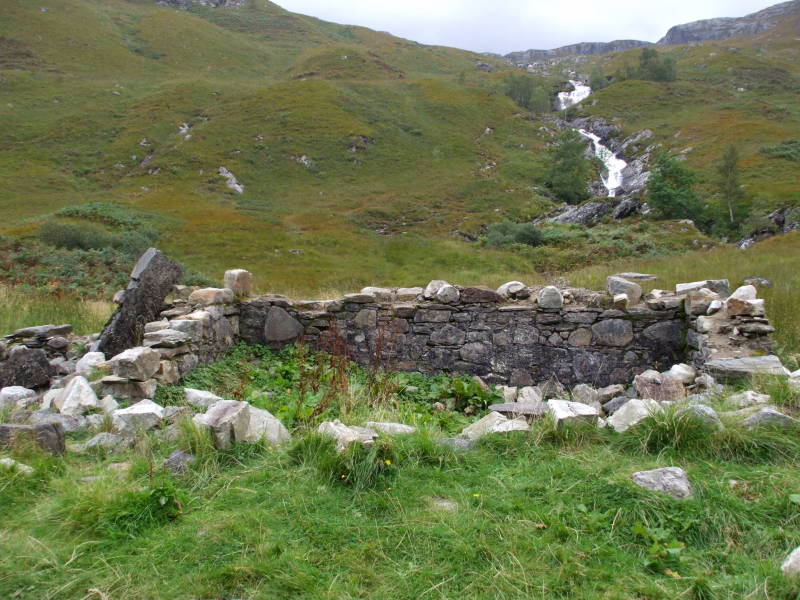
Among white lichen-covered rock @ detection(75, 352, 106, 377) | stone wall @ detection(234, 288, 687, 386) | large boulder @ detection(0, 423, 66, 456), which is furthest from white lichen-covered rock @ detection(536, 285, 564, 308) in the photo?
large boulder @ detection(0, 423, 66, 456)

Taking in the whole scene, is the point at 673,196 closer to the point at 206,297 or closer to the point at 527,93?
the point at 206,297

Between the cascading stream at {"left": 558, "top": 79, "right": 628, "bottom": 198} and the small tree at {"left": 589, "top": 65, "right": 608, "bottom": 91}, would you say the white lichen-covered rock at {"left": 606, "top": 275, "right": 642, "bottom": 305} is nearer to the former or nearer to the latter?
the cascading stream at {"left": 558, "top": 79, "right": 628, "bottom": 198}

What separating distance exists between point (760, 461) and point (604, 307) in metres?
4.23

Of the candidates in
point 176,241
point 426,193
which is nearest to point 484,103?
point 426,193

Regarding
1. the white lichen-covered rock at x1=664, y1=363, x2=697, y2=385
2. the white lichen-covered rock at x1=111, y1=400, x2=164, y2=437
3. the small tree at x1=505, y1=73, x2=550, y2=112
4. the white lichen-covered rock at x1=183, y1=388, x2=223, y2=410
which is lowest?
the white lichen-covered rock at x1=183, y1=388, x2=223, y2=410

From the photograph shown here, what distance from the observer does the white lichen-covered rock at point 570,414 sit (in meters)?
3.78

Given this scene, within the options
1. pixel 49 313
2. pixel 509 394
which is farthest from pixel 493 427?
pixel 49 313

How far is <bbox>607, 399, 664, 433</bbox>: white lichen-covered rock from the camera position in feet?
12.2

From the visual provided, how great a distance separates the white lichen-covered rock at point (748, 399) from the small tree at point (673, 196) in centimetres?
3139

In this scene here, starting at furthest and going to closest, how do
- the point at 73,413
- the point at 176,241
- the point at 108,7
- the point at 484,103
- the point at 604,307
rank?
Answer: the point at 108,7
the point at 484,103
the point at 176,241
the point at 604,307
the point at 73,413

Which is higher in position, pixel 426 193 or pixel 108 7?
pixel 108 7

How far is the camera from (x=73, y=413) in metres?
4.62

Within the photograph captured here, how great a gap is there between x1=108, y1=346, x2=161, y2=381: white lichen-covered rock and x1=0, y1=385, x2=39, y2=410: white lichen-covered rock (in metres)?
0.85

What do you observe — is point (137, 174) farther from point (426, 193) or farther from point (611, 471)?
point (611, 471)
